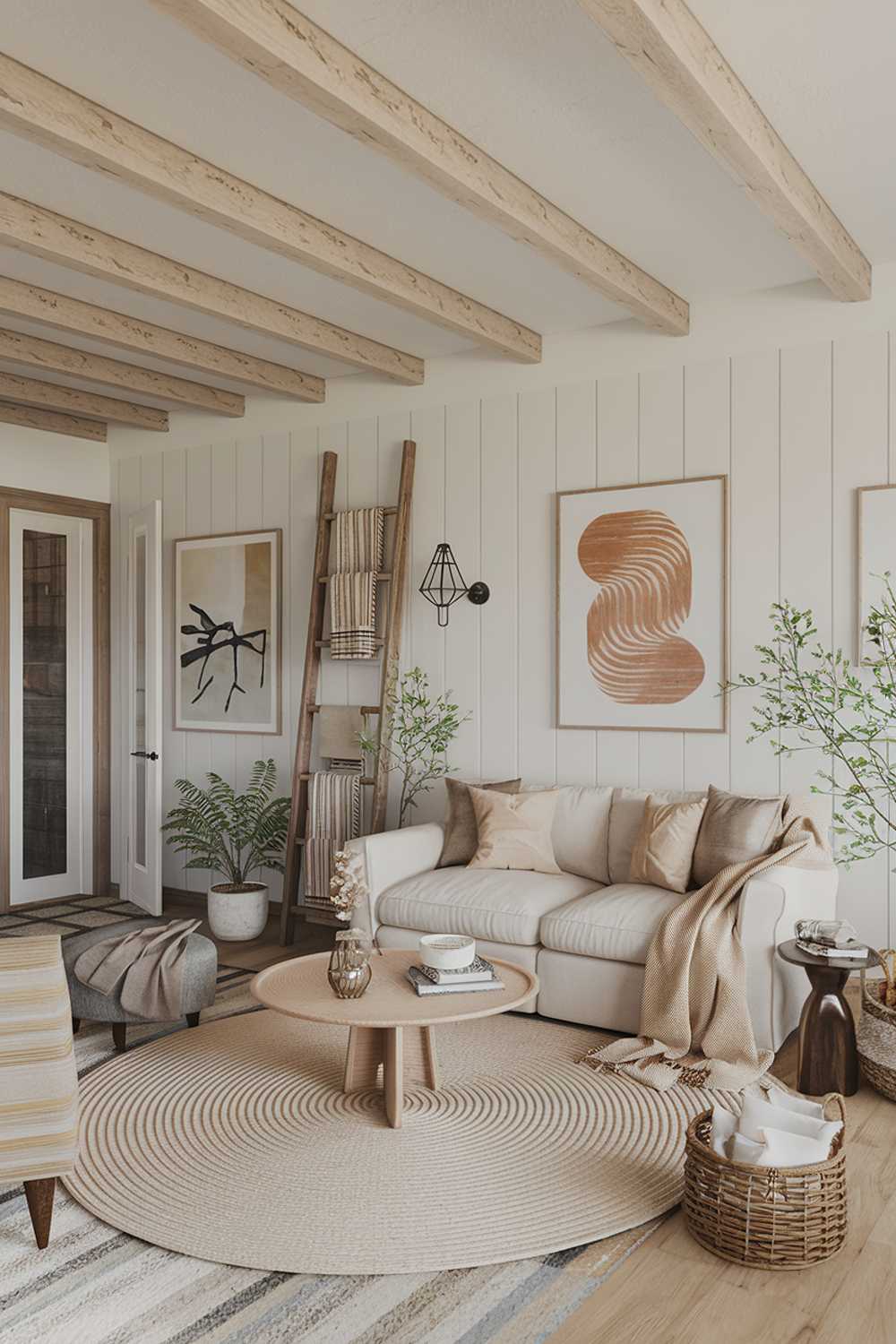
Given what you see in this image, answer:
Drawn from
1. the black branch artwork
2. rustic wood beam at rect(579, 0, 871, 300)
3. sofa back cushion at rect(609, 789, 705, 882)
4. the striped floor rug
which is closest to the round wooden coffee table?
the striped floor rug

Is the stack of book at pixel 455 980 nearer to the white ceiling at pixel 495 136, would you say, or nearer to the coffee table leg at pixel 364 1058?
the coffee table leg at pixel 364 1058

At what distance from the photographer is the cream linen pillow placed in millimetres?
4492

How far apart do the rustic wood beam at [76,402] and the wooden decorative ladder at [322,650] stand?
127 centimetres

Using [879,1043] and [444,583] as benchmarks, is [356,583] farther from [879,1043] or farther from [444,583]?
[879,1043]

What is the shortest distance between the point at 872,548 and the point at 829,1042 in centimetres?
187

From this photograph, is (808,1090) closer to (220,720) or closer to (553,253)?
(553,253)

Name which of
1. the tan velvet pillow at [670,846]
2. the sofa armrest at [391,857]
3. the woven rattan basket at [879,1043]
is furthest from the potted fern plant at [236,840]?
the woven rattan basket at [879,1043]

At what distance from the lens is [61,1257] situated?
242cm

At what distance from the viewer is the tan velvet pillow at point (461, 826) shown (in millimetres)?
4680

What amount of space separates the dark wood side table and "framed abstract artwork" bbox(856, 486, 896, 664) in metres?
1.31

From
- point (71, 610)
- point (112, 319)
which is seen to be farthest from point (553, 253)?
point (71, 610)

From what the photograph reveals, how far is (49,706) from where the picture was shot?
251 inches

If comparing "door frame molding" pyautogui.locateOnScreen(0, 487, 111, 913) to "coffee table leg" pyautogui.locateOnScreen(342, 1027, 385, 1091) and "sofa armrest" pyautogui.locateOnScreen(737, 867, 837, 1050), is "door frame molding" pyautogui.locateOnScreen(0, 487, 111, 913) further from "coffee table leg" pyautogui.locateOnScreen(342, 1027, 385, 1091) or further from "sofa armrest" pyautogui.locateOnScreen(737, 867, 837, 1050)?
"sofa armrest" pyautogui.locateOnScreen(737, 867, 837, 1050)

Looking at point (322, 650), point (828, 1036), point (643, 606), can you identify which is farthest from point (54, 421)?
point (828, 1036)
